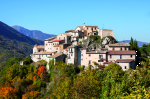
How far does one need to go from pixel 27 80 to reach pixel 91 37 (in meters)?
26.4

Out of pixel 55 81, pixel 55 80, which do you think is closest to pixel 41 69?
pixel 55 80

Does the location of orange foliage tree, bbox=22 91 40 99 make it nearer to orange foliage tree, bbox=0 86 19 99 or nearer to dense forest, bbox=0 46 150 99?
dense forest, bbox=0 46 150 99

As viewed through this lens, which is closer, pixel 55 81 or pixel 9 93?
pixel 55 81

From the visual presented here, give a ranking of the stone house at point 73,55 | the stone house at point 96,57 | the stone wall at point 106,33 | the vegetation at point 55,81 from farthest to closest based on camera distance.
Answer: the stone wall at point 106,33
the stone house at point 73,55
the stone house at point 96,57
the vegetation at point 55,81

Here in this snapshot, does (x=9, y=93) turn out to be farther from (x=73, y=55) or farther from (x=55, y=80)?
(x=73, y=55)

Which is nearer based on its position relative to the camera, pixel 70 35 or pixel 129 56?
pixel 129 56

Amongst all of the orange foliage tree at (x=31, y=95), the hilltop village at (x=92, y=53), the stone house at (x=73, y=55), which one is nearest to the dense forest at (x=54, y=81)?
the orange foliage tree at (x=31, y=95)

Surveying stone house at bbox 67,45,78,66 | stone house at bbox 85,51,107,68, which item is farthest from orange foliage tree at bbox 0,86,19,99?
stone house at bbox 85,51,107,68

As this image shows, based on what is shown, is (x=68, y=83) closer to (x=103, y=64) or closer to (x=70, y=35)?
(x=103, y=64)

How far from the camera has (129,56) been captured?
139 feet

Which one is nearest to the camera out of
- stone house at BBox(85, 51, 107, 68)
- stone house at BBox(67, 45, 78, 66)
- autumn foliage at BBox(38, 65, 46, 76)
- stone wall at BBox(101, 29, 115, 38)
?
stone house at BBox(85, 51, 107, 68)

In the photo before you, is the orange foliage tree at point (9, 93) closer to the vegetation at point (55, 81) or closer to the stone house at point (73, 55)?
the vegetation at point (55, 81)

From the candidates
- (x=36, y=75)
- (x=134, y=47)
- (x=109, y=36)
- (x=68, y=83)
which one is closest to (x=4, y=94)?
(x=36, y=75)

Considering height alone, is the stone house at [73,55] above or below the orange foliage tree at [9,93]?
above
